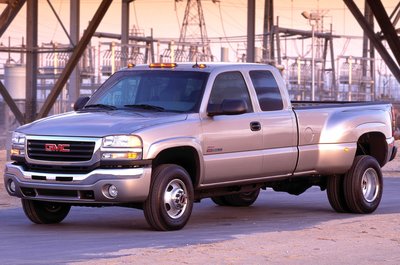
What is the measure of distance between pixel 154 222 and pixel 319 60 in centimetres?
4212

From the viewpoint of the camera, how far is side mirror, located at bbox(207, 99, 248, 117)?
1160cm

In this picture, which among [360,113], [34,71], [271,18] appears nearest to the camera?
[360,113]

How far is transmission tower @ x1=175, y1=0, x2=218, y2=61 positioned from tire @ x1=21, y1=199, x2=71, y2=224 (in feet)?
94.1

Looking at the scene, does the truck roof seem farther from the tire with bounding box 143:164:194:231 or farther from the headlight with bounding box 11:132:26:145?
the headlight with bounding box 11:132:26:145

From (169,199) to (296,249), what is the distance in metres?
1.96

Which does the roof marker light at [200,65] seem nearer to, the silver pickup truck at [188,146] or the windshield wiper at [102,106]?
the silver pickup truck at [188,146]

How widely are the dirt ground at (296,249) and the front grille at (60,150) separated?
168 centimetres

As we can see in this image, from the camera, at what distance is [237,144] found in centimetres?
1188

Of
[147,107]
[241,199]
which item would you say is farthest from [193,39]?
[147,107]

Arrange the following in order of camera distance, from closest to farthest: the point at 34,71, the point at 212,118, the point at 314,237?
1. the point at 314,237
2. the point at 212,118
3. the point at 34,71

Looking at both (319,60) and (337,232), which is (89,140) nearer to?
(337,232)

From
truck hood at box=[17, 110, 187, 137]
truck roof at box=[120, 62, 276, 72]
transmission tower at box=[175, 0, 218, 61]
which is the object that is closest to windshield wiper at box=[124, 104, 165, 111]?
truck hood at box=[17, 110, 187, 137]

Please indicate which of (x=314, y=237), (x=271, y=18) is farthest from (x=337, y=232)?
(x=271, y=18)

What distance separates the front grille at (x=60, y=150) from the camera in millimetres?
10758
